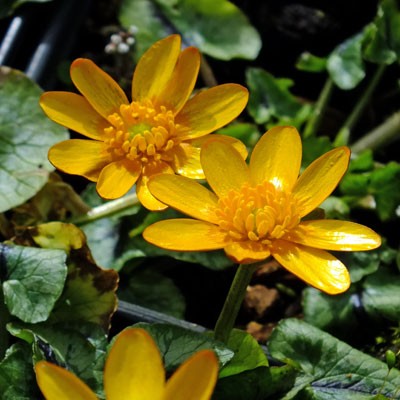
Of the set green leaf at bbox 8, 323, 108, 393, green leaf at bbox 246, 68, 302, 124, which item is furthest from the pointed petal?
green leaf at bbox 246, 68, 302, 124

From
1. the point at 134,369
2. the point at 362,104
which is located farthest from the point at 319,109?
the point at 134,369

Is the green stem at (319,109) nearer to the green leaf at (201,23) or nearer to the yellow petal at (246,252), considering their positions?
the green leaf at (201,23)

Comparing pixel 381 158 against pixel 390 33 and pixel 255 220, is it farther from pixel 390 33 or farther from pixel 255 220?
pixel 255 220

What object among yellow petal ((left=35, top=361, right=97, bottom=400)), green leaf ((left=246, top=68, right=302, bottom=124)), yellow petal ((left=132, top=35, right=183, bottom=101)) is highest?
yellow petal ((left=132, top=35, right=183, bottom=101))

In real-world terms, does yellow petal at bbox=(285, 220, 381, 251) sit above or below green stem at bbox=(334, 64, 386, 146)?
above

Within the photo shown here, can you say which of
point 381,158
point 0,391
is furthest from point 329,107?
point 0,391

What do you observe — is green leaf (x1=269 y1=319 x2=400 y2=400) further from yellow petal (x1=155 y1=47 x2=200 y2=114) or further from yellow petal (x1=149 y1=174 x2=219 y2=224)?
yellow petal (x1=155 y1=47 x2=200 y2=114)

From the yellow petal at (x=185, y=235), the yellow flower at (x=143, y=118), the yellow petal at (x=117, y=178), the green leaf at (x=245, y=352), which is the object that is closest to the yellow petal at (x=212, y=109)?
the yellow flower at (x=143, y=118)
